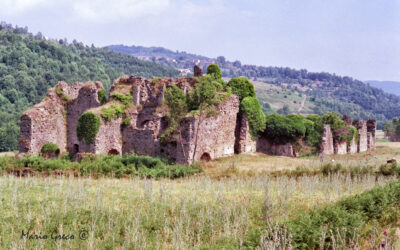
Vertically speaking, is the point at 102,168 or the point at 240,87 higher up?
the point at 240,87

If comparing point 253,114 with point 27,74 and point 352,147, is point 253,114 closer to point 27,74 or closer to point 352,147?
point 352,147

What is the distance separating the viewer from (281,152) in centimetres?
3142

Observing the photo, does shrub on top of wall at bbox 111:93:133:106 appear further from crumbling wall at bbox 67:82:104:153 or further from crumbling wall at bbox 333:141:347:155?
crumbling wall at bbox 333:141:347:155

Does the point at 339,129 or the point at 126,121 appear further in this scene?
the point at 339,129

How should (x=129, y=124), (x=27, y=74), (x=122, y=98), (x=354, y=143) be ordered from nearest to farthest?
(x=129, y=124)
(x=122, y=98)
(x=354, y=143)
(x=27, y=74)

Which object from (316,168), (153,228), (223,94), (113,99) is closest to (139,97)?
(113,99)

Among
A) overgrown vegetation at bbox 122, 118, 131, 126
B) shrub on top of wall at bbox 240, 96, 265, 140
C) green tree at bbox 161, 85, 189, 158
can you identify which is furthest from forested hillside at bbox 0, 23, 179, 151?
green tree at bbox 161, 85, 189, 158

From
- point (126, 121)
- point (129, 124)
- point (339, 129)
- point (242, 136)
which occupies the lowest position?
point (242, 136)

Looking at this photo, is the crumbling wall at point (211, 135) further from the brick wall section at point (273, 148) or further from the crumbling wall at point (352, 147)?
the crumbling wall at point (352, 147)

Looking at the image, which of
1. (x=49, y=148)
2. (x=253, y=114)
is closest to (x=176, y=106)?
(x=253, y=114)

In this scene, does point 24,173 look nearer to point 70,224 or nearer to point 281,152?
point 70,224

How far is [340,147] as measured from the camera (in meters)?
38.1

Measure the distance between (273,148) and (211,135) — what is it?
8.66 metres

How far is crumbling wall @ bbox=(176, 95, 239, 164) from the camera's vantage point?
23188 mm
